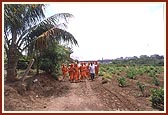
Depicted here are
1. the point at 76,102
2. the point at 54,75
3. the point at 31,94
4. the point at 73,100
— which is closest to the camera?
the point at 76,102

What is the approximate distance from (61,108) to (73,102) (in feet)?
3.09

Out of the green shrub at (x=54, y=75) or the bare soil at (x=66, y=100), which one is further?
the green shrub at (x=54, y=75)

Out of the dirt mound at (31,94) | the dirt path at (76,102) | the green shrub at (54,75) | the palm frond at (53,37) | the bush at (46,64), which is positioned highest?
the palm frond at (53,37)

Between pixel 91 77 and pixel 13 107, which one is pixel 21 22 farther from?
pixel 91 77

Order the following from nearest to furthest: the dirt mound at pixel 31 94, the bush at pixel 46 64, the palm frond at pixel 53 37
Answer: the dirt mound at pixel 31 94, the palm frond at pixel 53 37, the bush at pixel 46 64

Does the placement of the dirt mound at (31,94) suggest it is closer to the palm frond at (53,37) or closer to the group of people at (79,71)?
the palm frond at (53,37)

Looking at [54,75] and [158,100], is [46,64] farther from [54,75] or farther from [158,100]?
[158,100]

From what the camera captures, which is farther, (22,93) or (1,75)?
(22,93)

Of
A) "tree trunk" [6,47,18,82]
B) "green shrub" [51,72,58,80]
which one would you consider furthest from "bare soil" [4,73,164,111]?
"green shrub" [51,72,58,80]

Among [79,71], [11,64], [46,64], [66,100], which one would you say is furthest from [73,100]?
[79,71]

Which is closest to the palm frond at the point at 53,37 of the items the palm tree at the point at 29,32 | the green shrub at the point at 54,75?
the palm tree at the point at 29,32

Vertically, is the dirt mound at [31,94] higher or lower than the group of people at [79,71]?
A: lower

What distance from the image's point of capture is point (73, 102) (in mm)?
9953

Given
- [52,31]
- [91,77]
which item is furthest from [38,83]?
[91,77]
